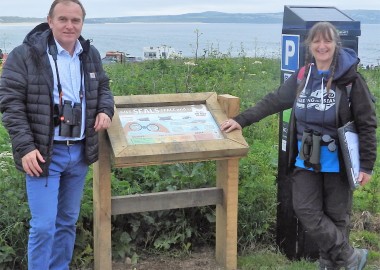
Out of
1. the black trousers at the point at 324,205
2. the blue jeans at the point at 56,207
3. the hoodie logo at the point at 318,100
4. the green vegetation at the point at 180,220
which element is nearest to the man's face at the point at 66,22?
the blue jeans at the point at 56,207

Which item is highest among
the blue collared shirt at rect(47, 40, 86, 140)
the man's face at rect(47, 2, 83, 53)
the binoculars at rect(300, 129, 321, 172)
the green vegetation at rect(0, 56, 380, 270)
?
the man's face at rect(47, 2, 83, 53)

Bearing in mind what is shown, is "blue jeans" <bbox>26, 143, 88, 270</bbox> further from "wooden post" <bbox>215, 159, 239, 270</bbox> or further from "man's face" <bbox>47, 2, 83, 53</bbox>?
"wooden post" <bbox>215, 159, 239, 270</bbox>

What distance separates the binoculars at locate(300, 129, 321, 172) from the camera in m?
4.08

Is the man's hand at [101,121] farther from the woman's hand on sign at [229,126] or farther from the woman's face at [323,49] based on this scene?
the woman's face at [323,49]

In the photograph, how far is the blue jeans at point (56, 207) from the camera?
149 inches

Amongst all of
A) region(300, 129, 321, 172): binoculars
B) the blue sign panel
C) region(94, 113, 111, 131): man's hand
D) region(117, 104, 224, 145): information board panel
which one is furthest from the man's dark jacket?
the blue sign panel

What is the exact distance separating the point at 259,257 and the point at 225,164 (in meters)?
0.86

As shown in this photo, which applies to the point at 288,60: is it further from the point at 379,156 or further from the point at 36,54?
the point at 379,156

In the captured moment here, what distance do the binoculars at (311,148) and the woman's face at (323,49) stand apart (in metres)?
0.46

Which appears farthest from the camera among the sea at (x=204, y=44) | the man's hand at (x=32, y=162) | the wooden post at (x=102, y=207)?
the sea at (x=204, y=44)

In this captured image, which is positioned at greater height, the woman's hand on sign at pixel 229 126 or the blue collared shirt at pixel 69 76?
the blue collared shirt at pixel 69 76

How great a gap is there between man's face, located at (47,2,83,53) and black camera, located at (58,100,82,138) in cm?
39

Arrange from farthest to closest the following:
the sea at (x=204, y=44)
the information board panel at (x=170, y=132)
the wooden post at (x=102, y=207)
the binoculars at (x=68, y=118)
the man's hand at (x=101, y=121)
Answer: the sea at (x=204, y=44), the wooden post at (x=102, y=207), the information board panel at (x=170, y=132), the man's hand at (x=101, y=121), the binoculars at (x=68, y=118)

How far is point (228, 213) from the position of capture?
4.71 meters
